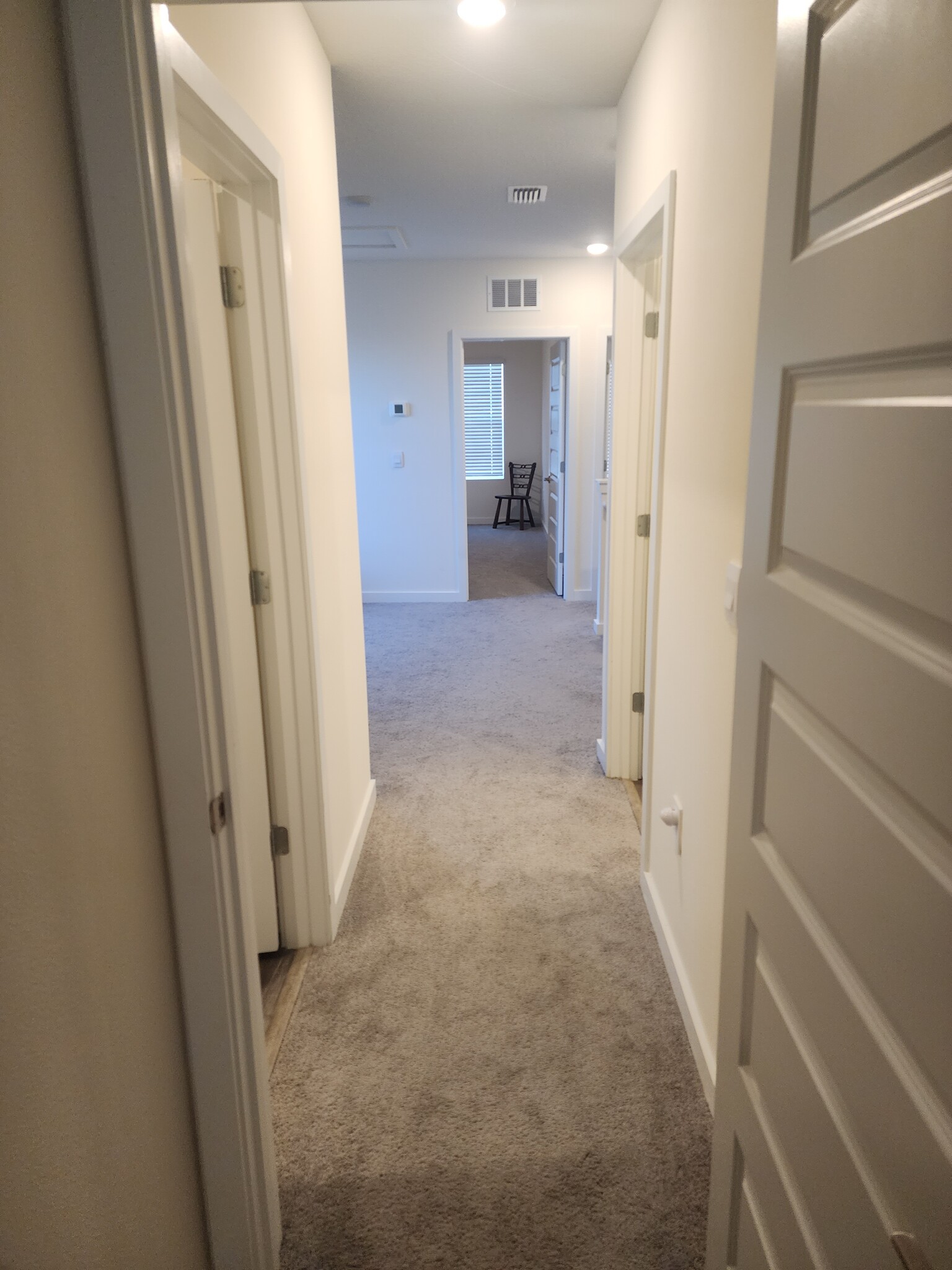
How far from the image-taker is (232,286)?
6.15 feet

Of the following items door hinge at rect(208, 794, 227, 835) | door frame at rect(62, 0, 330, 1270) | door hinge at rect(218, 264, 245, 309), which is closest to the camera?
door frame at rect(62, 0, 330, 1270)

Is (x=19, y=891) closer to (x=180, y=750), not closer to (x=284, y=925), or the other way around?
(x=180, y=750)

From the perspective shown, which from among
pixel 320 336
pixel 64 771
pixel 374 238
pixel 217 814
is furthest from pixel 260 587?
pixel 374 238

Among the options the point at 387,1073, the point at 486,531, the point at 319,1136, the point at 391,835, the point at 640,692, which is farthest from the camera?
the point at 486,531

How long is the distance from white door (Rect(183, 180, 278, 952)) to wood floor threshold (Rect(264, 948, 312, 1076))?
10 centimetres

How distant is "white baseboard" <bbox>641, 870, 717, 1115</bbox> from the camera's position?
5.72 ft

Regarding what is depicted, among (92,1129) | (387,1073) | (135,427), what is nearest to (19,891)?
(92,1129)

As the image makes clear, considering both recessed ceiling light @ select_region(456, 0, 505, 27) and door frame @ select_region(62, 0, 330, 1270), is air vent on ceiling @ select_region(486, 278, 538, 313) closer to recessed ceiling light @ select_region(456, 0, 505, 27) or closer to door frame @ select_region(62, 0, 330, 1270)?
recessed ceiling light @ select_region(456, 0, 505, 27)

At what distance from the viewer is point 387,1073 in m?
1.85

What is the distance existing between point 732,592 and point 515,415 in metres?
9.49

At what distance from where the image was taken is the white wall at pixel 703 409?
148cm

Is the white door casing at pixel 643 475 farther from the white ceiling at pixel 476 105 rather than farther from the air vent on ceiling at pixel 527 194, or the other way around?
the air vent on ceiling at pixel 527 194

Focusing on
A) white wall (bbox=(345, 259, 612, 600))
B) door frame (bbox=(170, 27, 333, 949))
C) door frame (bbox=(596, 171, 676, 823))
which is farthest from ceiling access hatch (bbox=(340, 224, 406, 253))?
door frame (bbox=(170, 27, 333, 949))

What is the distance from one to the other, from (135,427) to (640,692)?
254cm
